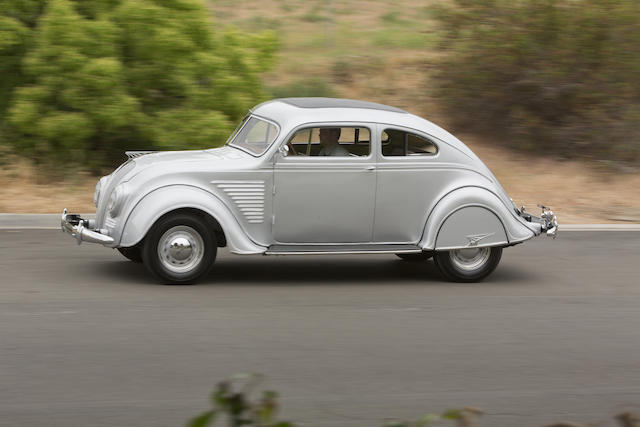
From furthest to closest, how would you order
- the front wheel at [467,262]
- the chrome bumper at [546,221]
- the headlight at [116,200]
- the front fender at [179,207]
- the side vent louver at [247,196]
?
the chrome bumper at [546,221] → the front wheel at [467,262] → the side vent louver at [247,196] → the headlight at [116,200] → the front fender at [179,207]

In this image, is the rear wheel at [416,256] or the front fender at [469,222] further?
the rear wheel at [416,256]

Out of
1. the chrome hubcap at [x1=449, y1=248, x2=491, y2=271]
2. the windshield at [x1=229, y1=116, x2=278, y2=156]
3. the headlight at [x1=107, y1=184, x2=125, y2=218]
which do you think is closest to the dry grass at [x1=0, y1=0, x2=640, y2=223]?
the windshield at [x1=229, y1=116, x2=278, y2=156]

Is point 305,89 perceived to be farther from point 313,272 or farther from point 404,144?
point 404,144

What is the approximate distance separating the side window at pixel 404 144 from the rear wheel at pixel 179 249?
71.3 inches

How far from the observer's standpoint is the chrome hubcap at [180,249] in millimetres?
8547

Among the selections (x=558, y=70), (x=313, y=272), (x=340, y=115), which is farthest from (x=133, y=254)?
(x=558, y=70)

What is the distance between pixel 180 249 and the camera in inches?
338

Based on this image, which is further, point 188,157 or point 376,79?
point 376,79

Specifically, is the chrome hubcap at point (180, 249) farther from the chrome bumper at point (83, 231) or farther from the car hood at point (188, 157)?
the car hood at point (188, 157)

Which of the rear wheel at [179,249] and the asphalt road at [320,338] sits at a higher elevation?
the rear wheel at [179,249]

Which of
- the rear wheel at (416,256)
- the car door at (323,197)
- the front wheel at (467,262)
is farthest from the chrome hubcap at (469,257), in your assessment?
the car door at (323,197)

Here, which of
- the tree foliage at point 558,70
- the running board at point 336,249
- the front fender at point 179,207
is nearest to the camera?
the front fender at point 179,207

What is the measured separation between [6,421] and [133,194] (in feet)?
11.2

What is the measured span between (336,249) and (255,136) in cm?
139
